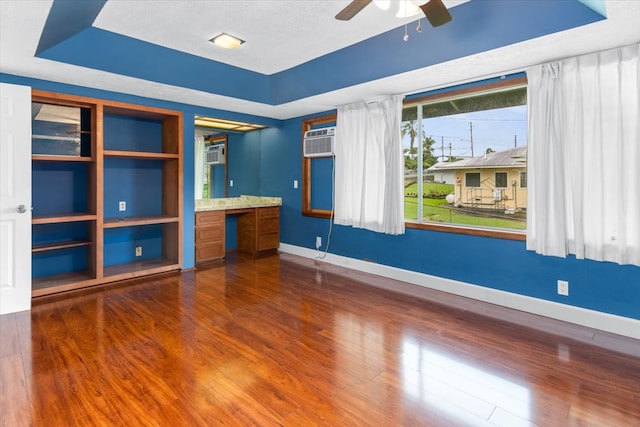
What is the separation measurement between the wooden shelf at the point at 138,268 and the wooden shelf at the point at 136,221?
1.81 ft

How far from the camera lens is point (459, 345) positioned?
2.70 meters

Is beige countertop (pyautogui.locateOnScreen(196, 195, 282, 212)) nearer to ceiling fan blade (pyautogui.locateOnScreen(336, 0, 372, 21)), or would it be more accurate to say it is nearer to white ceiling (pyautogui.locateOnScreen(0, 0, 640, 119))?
white ceiling (pyautogui.locateOnScreen(0, 0, 640, 119))

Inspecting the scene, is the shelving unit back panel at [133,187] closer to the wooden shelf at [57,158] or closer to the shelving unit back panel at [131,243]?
the shelving unit back panel at [131,243]

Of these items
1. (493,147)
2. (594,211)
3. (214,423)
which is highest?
(493,147)

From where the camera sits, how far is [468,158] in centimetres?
390

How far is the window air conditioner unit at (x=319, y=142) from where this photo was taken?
5.12m

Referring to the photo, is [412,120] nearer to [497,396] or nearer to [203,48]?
[203,48]

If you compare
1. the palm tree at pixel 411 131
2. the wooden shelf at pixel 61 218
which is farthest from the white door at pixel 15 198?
the palm tree at pixel 411 131

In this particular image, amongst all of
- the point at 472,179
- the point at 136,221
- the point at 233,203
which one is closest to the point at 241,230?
the point at 233,203

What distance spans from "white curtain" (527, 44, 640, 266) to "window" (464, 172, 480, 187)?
607mm

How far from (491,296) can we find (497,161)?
1.36m

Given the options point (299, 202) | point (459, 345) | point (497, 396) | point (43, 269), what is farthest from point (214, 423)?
point (299, 202)

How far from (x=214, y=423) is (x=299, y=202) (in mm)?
4143

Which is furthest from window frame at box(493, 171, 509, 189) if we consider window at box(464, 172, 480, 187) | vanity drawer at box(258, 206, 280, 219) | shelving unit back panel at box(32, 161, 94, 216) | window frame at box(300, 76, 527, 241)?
shelving unit back panel at box(32, 161, 94, 216)
